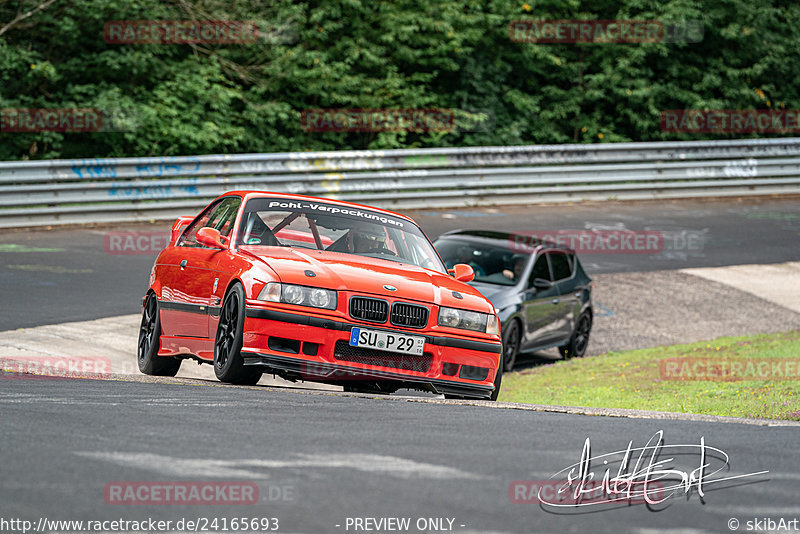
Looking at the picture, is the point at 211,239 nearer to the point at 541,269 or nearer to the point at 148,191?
the point at 541,269

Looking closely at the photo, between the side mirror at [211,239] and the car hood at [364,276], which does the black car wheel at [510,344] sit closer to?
the car hood at [364,276]

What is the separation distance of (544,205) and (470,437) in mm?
19178

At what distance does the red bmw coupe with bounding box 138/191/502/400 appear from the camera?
722cm

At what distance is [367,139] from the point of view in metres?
26.0

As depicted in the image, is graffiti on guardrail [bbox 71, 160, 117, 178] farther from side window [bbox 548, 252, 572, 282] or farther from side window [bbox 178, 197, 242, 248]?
side window [bbox 178, 197, 242, 248]

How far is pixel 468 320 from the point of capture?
305 inches

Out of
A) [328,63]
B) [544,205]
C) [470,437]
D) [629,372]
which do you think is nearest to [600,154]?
[544,205]

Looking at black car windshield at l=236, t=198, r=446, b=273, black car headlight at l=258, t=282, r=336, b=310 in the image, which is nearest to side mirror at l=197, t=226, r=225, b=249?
black car windshield at l=236, t=198, r=446, b=273

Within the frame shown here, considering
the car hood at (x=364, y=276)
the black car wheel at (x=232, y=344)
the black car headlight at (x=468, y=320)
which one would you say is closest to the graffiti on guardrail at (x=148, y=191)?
the car hood at (x=364, y=276)

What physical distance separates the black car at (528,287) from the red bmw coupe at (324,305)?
3713 millimetres

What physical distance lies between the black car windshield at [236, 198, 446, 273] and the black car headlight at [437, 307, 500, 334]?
3.02 ft

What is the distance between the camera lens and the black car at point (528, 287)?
12.5 metres

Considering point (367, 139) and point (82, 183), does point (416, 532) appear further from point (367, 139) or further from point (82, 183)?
point (367, 139)

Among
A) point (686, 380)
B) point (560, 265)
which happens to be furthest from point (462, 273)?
point (560, 265)
